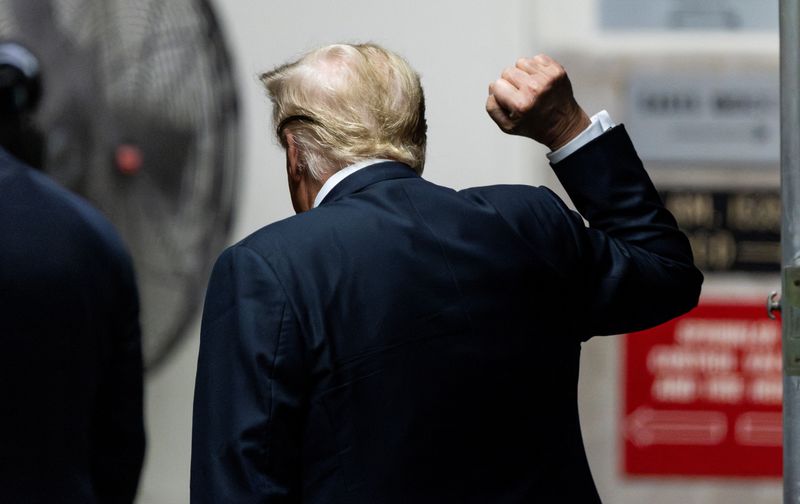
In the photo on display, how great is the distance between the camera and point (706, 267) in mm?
4184

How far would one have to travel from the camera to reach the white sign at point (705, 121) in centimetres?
418

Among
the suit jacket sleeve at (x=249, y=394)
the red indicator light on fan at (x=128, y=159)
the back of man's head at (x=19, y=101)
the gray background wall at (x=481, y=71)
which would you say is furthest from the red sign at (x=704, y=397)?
the suit jacket sleeve at (x=249, y=394)

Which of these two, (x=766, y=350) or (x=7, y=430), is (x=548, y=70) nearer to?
(x=7, y=430)

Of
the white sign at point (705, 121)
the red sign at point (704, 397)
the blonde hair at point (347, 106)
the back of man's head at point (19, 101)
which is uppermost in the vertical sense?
the blonde hair at point (347, 106)

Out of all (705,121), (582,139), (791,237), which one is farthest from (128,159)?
(791,237)

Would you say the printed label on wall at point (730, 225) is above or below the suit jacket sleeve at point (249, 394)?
below

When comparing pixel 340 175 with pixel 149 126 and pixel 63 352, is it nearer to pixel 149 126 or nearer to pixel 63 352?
pixel 63 352

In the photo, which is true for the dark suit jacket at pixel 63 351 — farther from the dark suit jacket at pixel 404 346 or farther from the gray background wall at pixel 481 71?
the gray background wall at pixel 481 71

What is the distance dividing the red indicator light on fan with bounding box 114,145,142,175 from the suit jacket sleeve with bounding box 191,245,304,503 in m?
2.31

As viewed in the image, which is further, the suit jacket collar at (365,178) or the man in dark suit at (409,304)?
the suit jacket collar at (365,178)

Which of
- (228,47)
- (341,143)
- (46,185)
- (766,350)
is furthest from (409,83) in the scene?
(766,350)

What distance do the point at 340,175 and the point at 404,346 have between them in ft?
0.86

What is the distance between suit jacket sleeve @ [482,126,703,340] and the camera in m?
1.70

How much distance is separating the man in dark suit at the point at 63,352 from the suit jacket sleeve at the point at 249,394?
2.74 ft
